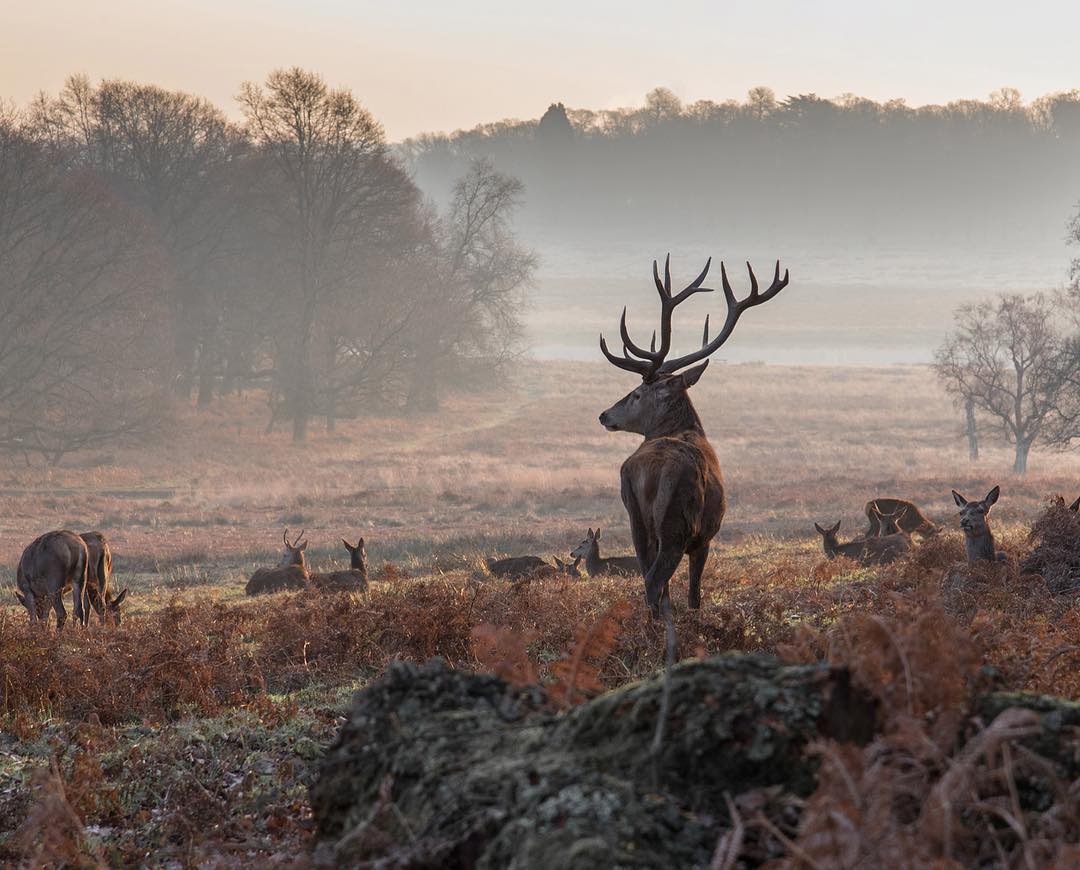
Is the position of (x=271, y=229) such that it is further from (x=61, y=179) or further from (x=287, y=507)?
(x=287, y=507)

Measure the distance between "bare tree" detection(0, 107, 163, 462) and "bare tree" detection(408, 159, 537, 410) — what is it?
16914mm

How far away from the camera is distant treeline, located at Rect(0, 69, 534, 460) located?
39.8 m

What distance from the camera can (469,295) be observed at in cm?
6234

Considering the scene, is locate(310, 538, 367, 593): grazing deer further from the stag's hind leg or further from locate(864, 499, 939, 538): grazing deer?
locate(864, 499, 939, 538): grazing deer

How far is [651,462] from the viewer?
8.45 m

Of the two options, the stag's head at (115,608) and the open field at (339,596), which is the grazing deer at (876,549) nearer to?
the open field at (339,596)

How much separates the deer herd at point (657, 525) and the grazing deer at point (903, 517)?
283 millimetres

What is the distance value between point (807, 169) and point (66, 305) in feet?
423

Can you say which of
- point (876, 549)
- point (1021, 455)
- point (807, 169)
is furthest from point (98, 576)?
point (807, 169)

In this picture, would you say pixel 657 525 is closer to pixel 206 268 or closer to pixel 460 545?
pixel 460 545

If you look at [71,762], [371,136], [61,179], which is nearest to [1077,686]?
[71,762]

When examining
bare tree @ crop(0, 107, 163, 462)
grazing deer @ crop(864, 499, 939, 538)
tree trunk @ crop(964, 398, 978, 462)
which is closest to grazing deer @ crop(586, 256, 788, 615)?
grazing deer @ crop(864, 499, 939, 538)

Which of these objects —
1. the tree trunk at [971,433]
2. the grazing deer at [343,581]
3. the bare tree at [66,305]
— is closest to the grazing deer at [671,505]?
the grazing deer at [343,581]

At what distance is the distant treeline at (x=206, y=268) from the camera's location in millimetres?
39781
